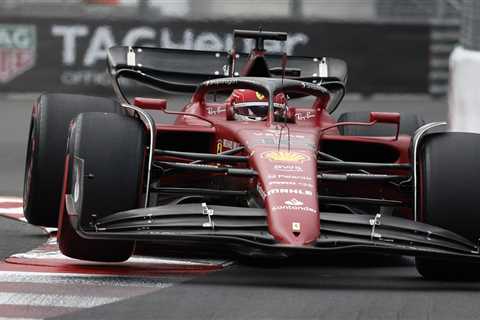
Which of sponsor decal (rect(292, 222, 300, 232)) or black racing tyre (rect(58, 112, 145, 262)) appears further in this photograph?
black racing tyre (rect(58, 112, 145, 262))

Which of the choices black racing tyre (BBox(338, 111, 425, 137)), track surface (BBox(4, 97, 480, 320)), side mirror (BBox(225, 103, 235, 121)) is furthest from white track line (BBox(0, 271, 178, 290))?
black racing tyre (BBox(338, 111, 425, 137))

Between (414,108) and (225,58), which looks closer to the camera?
(225,58)

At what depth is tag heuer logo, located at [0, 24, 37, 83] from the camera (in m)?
21.6

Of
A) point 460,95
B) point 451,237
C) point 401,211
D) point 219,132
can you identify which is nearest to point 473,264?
point 451,237

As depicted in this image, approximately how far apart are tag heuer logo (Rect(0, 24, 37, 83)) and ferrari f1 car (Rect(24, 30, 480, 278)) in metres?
11.6

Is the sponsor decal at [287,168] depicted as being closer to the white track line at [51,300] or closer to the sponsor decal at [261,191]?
the sponsor decal at [261,191]

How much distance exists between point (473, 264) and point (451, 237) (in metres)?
0.34

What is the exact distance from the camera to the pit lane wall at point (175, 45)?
21641mm

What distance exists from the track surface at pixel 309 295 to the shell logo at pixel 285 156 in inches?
25.0

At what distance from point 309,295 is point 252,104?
2.41 metres

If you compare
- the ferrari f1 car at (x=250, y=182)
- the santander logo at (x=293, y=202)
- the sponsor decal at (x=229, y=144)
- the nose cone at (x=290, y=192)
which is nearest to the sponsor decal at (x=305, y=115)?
the ferrari f1 car at (x=250, y=182)

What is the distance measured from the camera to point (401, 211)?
957 cm

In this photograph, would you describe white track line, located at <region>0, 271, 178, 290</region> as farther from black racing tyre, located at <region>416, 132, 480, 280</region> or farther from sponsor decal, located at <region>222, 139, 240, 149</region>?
black racing tyre, located at <region>416, 132, 480, 280</region>

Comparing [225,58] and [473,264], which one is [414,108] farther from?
[473,264]
